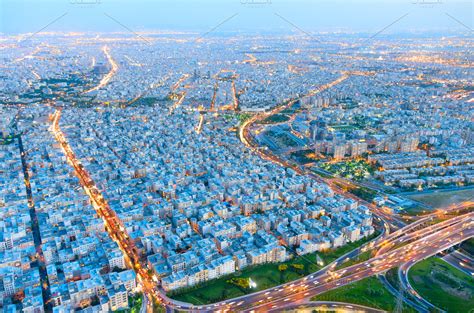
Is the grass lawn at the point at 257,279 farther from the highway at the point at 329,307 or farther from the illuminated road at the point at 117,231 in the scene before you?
the highway at the point at 329,307

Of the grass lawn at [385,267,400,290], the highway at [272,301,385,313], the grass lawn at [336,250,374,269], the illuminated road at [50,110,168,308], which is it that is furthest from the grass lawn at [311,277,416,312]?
the illuminated road at [50,110,168,308]

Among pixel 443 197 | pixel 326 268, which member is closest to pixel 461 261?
pixel 326 268

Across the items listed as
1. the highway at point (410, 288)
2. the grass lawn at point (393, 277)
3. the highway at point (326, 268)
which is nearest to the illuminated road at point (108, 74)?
the highway at point (326, 268)

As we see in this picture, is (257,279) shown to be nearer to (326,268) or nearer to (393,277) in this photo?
(326,268)

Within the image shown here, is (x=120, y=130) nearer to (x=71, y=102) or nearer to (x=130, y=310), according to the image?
(x=71, y=102)

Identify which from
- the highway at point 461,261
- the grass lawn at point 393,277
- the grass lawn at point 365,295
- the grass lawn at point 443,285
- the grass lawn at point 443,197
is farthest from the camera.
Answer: the grass lawn at point 443,197

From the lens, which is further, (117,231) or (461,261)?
(117,231)
